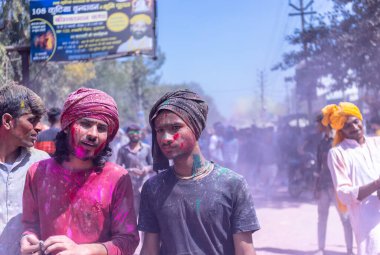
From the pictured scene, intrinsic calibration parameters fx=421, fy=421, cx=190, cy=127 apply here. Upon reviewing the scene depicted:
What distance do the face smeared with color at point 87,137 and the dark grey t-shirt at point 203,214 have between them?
1.31 ft

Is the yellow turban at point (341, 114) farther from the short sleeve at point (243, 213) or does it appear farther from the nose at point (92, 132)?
the nose at point (92, 132)

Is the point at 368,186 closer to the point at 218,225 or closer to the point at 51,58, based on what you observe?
the point at 218,225

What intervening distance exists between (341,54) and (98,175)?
9796 millimetres

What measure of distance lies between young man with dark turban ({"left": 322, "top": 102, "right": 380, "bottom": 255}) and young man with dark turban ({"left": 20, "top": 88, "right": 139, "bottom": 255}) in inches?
74.4

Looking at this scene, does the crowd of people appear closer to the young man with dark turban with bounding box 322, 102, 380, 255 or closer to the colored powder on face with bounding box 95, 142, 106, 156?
the colored powder on face with bounding box 95, 142, 106, 156

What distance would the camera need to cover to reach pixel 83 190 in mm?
2072

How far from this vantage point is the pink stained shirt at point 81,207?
204 centimetres

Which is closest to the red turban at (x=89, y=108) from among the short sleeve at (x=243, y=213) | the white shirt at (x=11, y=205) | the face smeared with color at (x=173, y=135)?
the face smeared with color at (x=173, y=135)

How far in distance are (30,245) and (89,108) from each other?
2.31 ft

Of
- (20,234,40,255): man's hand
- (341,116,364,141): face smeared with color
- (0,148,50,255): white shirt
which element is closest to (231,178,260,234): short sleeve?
(20,234,40,255): man's hand

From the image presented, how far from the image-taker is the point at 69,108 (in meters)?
2.12

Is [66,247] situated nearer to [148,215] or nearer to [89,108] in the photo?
[148,215]

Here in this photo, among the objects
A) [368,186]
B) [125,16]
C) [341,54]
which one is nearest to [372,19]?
[341,54]

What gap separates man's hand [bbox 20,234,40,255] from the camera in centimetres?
194
